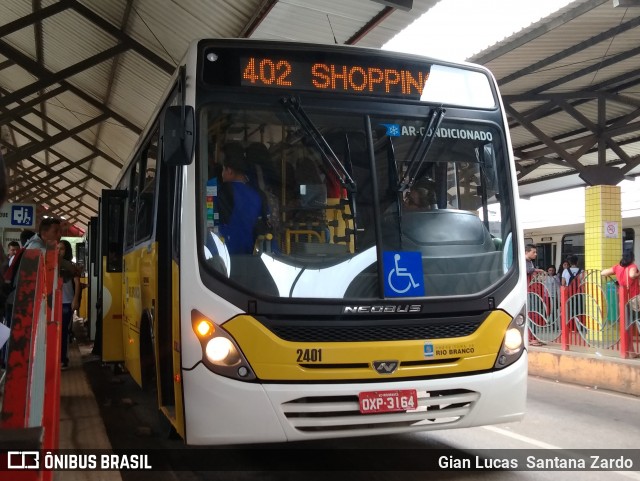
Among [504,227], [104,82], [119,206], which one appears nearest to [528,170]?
[104,82]

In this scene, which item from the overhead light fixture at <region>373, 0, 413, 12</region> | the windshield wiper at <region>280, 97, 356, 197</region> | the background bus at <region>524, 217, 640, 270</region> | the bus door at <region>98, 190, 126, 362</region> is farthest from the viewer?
the background bus at <region>524, 217, 640, 270</region>

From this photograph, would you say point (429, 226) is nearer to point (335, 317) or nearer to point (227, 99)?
point (335, 317)

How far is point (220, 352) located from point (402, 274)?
49.6 inches

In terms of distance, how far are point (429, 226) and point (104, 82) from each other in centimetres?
1674

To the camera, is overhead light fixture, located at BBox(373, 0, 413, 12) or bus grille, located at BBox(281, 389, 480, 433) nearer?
bus grille, located at BBox(281, 389, 480, 433)

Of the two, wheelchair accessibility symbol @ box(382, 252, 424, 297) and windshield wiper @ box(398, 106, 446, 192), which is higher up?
windshield wiper @ box(398, 106, 446, 192)

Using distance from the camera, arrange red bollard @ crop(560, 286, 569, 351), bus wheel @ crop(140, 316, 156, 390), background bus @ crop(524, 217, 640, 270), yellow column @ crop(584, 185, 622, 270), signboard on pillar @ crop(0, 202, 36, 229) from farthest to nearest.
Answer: signboard on pillar @ crop(0, 202, 36, 229) → background bus @ crop(524, 217, 640, 270) → yellow column @ crop(584, 185, 622, 270) → red bollard @ crop(560, 286, 569, 351) → bus wheel @ crop(140, 316, 156, 390)

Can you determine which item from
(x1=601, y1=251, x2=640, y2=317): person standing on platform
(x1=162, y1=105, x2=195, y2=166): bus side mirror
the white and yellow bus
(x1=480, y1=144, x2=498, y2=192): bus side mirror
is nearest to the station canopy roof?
(x1=601, y1=251, x2=640, y2=317): person standing on platform

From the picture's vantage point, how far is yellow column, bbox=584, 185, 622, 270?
14992mm

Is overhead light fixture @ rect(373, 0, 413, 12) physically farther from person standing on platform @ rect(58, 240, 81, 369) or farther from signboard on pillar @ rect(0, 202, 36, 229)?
signboard on pillar @ rect(0, 202, 36, 229)

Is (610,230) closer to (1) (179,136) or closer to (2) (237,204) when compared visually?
(2) (237,204)

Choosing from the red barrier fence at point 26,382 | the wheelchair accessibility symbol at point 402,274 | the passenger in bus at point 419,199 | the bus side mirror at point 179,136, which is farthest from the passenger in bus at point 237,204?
the red barrier fence at point 26,382

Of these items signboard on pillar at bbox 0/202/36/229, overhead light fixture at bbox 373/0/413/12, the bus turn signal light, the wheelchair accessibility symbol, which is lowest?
the bus turn signal light

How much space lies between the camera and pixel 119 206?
26.4ft
